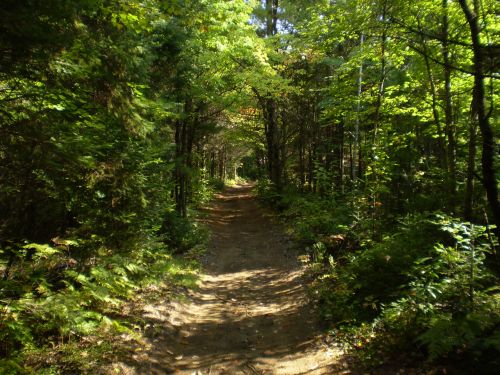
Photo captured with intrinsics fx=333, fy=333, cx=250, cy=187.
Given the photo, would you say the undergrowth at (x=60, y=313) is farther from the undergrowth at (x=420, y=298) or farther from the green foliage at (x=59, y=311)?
the undergrowth at (x=420, y=298)

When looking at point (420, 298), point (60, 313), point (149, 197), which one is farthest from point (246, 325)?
point (149, 197)

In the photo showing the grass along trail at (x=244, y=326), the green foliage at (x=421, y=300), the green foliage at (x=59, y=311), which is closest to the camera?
the green foliage at (x=421, y=300)

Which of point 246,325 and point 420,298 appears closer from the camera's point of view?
point 420,298

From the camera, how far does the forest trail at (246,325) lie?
5176 millimetres

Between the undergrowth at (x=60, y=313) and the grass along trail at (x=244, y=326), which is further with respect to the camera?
the grass along trail at (x=244, y=326)

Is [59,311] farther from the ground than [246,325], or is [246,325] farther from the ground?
[59,311]

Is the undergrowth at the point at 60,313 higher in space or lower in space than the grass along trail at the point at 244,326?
higher

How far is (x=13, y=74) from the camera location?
167 inches

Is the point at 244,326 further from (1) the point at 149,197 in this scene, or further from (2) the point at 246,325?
(1) the point at 149,197

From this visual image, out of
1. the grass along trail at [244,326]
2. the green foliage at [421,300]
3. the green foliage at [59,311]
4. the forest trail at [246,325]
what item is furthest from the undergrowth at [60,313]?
the green foliage at [421,300]

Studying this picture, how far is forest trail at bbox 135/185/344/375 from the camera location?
204 inches

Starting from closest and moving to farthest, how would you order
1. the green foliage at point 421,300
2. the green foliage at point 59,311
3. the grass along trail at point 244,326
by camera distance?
the green foliage at point 421,300 < the green foliage at point 59,311 < the grass along trail at point 244,326

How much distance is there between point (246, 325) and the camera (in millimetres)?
6586

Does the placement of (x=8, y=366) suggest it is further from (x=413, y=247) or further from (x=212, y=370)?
(x=413, y=247)
